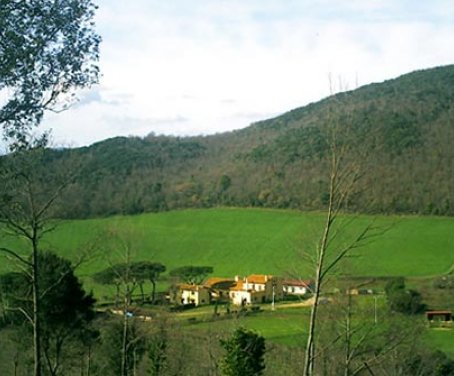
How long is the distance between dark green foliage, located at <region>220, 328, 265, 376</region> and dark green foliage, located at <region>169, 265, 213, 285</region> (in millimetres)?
26098

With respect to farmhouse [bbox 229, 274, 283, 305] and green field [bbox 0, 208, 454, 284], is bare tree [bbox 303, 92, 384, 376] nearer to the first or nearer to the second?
green field [bbox 0, 208, 454, 284]

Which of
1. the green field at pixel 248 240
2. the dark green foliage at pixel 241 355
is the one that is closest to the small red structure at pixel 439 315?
the green field at pixel 248 240

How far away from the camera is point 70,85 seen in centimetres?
782

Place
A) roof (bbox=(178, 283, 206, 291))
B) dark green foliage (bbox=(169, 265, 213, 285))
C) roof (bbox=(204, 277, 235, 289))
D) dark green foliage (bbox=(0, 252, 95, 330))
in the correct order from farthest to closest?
dark green foliage (bbox=(169, 265, 213, 285))
roof (bbox=(204, 277, 235, 289))
roof (bbox=(178, 283, 206, 291))
dark green foliage (bbox=(0, 252, 95, 330))

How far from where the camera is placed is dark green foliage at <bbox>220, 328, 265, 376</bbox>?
50.5 feet

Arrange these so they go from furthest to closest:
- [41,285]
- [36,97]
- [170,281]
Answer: [170,281]
[41,285]
[36,97]

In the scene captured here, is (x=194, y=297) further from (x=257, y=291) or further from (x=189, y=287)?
(x=257, y=291)

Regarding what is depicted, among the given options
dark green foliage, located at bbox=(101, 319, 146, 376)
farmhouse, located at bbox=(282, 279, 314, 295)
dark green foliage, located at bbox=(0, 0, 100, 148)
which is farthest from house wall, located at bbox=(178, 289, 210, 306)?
dark green foliage, located at bbox=(0, 0, 100, 148)

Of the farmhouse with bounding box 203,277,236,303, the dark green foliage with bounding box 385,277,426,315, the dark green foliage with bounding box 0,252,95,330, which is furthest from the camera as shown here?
the farmhouse with bounding box 203,277,236,303

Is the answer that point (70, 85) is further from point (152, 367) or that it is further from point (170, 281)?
point (170, 281)

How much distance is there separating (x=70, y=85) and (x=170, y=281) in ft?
116

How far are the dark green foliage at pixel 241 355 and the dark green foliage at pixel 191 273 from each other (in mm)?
26098

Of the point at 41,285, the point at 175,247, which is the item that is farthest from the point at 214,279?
the point at 41,285

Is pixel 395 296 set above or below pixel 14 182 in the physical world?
below
